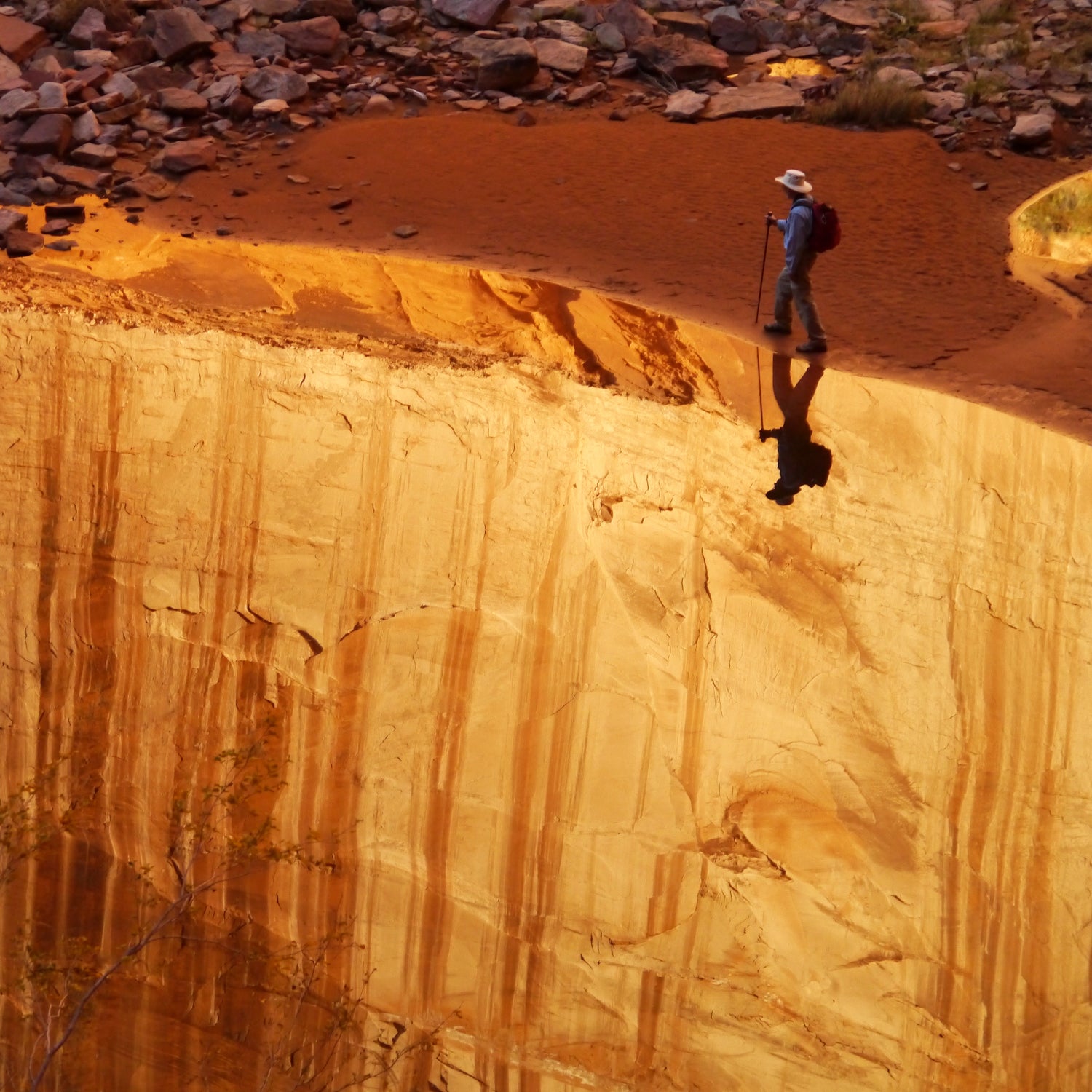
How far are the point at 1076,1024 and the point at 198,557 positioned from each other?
4445mm

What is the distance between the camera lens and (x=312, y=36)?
13781mm

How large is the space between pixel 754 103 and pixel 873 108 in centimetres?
106

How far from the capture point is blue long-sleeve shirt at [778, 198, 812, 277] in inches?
341

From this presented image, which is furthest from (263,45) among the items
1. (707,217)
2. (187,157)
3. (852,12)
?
(852,12)

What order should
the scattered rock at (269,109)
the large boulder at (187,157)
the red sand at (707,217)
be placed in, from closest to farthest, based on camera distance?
the red sand at (707,217) → the large boulder at (187,157) → the scattered rock at (269,109)

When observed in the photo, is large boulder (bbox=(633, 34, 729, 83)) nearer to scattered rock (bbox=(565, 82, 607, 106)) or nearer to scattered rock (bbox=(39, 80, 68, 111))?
scattered rock (bbox=(565, 82, 607, 106))

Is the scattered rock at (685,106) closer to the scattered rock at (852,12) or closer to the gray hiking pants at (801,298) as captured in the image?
the scattered rock at (852,12)

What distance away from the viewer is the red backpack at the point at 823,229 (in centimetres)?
870

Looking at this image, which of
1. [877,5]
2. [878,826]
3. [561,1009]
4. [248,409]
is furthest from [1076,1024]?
→ [877,5]

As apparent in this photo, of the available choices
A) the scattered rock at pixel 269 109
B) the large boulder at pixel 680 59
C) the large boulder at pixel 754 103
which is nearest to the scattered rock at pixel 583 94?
the large boulder at pixel 680 59

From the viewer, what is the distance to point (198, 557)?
23.9 feet

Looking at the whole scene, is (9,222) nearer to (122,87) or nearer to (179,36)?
(122,87)

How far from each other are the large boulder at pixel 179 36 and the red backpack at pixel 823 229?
7218 millimetres

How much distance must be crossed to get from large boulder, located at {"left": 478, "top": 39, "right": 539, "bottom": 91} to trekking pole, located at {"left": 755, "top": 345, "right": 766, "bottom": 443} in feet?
17.6
